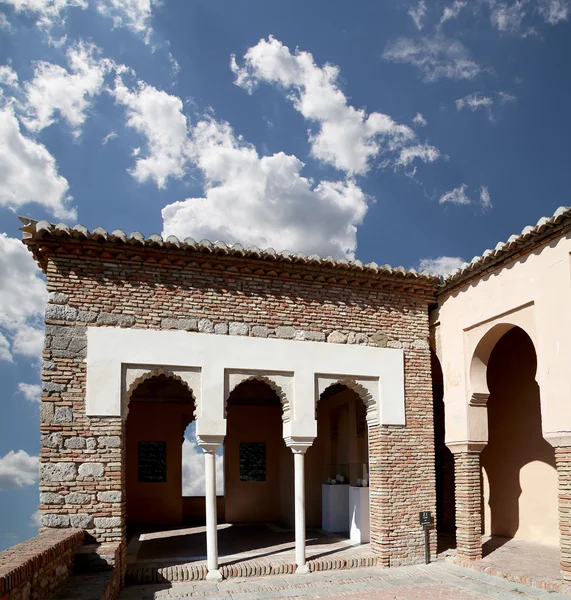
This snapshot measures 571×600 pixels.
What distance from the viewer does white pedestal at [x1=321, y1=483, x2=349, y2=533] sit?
12.5m

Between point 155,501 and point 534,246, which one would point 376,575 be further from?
point 155,501

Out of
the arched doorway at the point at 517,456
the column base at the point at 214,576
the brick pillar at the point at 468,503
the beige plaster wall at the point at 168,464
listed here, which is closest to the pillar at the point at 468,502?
the brick pillar at the point at 468,503

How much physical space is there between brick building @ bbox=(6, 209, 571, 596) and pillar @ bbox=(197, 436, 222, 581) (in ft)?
0.10

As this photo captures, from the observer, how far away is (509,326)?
9594 millimetres

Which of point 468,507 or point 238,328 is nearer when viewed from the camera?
point 238,328

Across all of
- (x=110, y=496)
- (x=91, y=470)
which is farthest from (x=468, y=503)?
→ (x=91, y=470)

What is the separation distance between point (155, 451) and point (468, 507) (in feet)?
26.2

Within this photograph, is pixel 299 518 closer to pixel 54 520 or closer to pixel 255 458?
pixel 54 520

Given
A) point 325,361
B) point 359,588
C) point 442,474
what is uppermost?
point 325,361

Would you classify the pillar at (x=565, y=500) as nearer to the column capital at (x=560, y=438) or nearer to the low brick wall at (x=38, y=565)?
the column capital at (x=560, y=438)

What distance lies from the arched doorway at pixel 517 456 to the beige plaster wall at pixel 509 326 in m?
1.63

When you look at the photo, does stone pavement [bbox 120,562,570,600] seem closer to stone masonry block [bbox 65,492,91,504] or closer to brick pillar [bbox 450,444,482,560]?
brick pillar [bbox 450,444,482,560]

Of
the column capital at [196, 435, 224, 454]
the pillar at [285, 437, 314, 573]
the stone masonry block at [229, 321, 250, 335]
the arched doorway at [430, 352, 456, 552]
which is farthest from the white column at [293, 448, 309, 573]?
the arched doorway at [430, 352, 456, 552]

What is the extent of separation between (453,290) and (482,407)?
2098 millimetres
